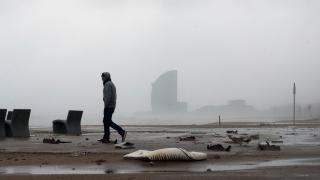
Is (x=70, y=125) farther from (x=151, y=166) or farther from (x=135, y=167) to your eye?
(x=135, y=167)

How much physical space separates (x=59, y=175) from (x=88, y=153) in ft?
12.4

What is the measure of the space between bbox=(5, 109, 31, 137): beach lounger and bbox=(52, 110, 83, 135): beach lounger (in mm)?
2246

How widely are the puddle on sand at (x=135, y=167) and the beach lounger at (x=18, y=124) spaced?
9.28m

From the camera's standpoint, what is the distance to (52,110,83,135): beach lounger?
21.1 meters

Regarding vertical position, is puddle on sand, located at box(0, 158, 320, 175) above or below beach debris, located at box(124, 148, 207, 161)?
below

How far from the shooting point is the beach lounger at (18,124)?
61.9ft

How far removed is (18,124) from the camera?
1905cm

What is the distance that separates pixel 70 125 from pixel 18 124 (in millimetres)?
2623

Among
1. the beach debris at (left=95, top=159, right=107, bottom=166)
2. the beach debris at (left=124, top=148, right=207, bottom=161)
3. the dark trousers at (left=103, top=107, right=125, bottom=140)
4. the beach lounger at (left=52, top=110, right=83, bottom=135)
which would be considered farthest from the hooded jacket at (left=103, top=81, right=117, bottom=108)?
the beach debris at (left=124, top=148, right=207, bottom=161)

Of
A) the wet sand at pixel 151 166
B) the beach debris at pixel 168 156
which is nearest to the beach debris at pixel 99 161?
the wet sand at pixel 151 166

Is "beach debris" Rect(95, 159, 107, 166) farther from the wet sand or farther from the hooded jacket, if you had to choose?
the hooded jacket

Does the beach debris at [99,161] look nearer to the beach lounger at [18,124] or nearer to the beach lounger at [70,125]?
the beach lounger at [18,124]

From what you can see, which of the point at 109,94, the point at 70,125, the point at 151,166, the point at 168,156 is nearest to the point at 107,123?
the point at 109,94

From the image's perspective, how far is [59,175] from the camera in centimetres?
849
